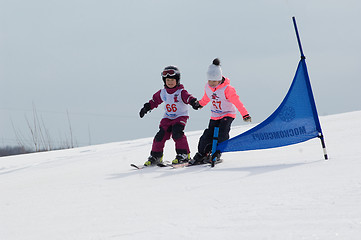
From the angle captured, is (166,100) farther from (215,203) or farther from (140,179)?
(215,203)

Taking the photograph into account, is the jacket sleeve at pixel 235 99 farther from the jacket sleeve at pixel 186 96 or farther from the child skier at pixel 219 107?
the jacket sleeve at pixel 186 96

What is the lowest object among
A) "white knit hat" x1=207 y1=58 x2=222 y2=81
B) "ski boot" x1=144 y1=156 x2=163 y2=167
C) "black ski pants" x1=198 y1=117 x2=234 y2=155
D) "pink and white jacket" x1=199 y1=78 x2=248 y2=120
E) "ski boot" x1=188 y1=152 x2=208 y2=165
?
"ski boot" x1=188 y1=152 x2=208 y2=165

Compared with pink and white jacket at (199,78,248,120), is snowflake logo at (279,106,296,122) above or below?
below

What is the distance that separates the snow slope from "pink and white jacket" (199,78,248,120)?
64 cm

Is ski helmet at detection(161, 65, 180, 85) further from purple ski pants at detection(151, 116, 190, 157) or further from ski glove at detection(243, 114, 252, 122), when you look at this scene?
ski glove at detection(243, 114, 252, 122)

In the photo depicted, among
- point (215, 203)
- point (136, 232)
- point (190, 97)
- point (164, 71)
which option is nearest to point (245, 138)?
point (190, 97)

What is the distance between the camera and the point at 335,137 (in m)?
6.67

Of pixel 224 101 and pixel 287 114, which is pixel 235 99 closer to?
pixel 224 101

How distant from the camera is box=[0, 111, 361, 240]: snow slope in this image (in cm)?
241

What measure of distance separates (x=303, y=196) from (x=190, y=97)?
3.05 m

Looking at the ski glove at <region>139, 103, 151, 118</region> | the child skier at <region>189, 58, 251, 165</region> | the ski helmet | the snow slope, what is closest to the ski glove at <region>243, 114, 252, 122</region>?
the child skier at <region>189, 58, 251, 165</region>

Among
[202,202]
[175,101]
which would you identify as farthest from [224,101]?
[202,202]

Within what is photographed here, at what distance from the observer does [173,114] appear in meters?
5.90

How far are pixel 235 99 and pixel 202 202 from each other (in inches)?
105
